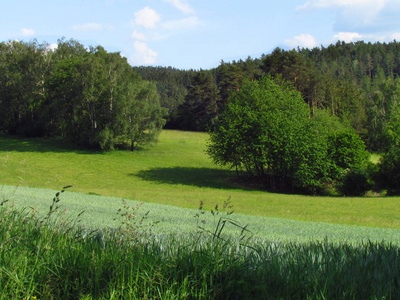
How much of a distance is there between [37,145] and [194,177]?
30521 millimetres

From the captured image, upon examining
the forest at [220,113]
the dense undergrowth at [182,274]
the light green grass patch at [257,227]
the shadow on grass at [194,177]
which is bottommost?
the shadow on grass at [194,177]

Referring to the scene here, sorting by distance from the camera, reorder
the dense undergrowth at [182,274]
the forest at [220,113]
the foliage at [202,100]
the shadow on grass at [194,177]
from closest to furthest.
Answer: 1. the dense undergrowth at [182,274]
2. the forest at [220,113]
3. the shadow on grass at [194,177]
4. the foliage at [202,100]

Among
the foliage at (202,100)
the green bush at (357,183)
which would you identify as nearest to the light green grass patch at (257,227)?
the green bush at (357,183)

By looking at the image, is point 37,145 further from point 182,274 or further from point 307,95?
point 182,274

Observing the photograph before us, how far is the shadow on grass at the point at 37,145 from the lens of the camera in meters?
57.6

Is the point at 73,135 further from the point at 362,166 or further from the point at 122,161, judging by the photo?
the point at 362,166

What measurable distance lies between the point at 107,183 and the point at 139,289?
38.1 m

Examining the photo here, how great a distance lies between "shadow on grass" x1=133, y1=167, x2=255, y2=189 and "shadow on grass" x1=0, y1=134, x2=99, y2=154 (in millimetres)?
15807

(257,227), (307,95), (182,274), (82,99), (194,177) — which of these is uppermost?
(307,95)

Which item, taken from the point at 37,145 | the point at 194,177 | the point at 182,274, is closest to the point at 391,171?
the point at 194,177

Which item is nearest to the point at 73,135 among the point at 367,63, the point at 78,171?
the point at 78,171

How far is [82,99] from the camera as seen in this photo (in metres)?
56.4

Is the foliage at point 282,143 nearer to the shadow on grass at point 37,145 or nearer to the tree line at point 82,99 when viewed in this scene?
the tree line at point 82,99

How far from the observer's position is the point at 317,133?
41.4 meters
